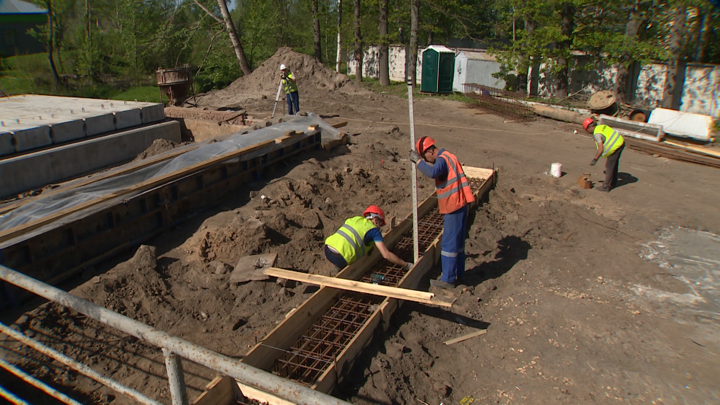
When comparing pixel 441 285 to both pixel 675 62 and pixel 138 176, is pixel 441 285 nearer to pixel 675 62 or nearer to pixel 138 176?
pixel 138 176

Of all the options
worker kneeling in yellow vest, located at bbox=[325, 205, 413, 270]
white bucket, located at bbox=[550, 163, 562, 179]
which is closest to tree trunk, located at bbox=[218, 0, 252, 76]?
white bucket, located at bbox=[550, 163, 562, 179]

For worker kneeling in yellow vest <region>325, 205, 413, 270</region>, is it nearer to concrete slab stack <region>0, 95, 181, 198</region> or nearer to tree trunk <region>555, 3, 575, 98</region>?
concrete slab stack <region>0, 95, 181, 198</region>

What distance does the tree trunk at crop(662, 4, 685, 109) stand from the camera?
50.1 feet

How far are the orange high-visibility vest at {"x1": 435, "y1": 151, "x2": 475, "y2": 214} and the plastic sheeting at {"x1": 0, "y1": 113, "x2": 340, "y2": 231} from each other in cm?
421

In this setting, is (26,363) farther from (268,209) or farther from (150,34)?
(150,34)

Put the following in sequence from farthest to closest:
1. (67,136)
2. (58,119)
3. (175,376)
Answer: (58,119)
(67,136)
(175,376)

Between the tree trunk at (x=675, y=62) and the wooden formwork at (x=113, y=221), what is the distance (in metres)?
14.3

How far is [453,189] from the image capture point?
18.5ft

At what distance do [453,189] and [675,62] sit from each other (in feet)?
48.2

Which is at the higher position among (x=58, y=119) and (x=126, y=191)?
(x=58, y=119)

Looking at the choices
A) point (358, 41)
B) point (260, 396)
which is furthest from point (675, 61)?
point (260, 396)

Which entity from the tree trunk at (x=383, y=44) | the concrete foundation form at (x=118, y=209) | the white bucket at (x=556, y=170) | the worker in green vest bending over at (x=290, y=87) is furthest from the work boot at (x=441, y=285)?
the tree trunk at (x=383, y=44)

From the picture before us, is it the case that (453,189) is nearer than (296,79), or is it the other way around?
(453,189)

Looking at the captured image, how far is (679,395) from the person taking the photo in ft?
14.0
